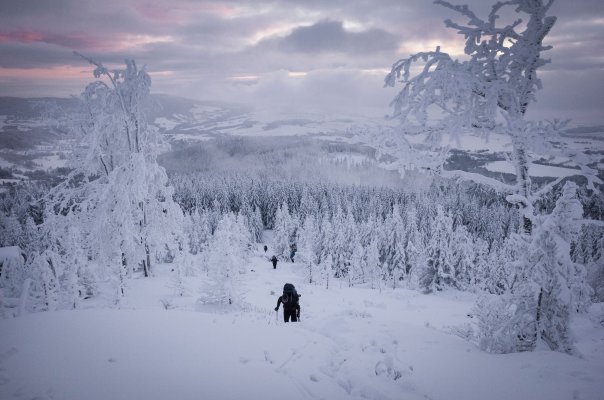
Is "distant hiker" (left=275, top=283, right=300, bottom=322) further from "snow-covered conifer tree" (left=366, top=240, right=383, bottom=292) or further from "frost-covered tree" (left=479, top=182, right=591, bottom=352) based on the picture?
"snow-covered conifer tree" (left=366, top=240, right=383, bottom=292)

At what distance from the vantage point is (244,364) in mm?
5961

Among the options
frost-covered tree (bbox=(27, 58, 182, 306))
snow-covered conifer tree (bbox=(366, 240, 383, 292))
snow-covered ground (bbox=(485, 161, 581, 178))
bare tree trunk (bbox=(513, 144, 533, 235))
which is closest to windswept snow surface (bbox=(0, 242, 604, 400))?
bare tree trunk (bbox=(513, 144, 533, 235))

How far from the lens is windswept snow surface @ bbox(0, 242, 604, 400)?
16.3ft

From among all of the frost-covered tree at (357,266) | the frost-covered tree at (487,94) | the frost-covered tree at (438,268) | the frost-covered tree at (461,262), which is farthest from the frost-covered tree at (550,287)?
the frost-covered tree at (357,266)

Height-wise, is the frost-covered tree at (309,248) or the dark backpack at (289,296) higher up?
the dark backpack at (289,296)

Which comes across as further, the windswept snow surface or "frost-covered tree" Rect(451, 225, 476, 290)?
"frost-covered tree" Rect(451, 225, 476, 290)

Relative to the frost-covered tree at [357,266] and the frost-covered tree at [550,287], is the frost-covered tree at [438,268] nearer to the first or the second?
the frost-covered tree at [357,266]

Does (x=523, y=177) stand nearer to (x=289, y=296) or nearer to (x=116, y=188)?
(x=289, y=296)

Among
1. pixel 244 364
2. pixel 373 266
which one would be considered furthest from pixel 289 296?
pixel 373 266

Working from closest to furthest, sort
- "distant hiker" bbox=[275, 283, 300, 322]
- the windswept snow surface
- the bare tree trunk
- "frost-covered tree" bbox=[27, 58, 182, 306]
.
A: the windswept snow surface < the bare tree trunk < "distant hiker" bbox=[275, 283, 300, 322] < "frost-covered tree" bbox=[27, 58, 182, 306]

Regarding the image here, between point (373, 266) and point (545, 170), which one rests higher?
point (545, 170)

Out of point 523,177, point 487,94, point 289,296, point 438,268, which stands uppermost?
point 487,94

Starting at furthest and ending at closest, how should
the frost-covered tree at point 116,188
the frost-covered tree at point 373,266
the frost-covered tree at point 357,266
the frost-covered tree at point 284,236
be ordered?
1. the frost-covered tree at point 284,236
2. the frost-covered tree at point 357,266
3. the frost-covered tree at point 373,266
4. the frost-covered tree at point 116,188

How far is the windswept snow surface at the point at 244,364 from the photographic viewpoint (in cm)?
498
